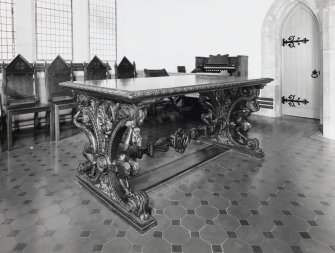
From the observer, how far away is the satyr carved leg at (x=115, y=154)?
240 cm

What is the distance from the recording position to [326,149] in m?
4.52

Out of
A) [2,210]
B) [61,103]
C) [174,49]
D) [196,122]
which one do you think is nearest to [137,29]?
[174,49]

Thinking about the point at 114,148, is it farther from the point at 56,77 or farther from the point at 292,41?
the point at 292,41

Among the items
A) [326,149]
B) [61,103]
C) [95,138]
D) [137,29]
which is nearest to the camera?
[95,138]

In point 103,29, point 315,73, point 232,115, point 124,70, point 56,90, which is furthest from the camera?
point 103,29

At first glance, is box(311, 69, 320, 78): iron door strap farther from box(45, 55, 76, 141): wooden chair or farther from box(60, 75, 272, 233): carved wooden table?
box(45, 55, 76, 141): wooden chair

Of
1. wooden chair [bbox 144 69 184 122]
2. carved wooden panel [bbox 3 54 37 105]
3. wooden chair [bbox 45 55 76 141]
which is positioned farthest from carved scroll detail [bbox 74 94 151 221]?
wooden chair [bbox 144 69 184 122]

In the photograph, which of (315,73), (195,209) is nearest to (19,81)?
(195,209)

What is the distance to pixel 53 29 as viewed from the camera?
7031 mm

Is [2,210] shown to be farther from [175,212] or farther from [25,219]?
[175,212]

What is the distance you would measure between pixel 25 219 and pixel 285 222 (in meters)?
2.28

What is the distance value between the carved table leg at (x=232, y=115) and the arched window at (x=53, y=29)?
439 cm

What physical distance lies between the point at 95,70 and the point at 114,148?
4.00 meters

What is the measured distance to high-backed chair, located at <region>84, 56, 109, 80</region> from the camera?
615cm
